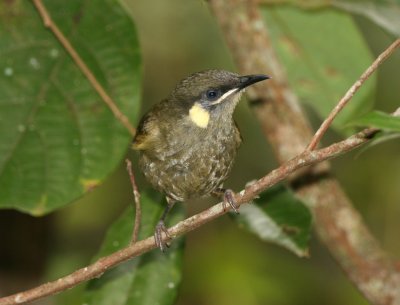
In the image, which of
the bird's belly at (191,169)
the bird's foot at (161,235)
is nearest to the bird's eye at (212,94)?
the bird's belly at (191,169)

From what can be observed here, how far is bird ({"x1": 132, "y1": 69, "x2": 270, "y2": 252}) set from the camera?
4.06 m

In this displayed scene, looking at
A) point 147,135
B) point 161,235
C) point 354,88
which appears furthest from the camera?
point 147,135

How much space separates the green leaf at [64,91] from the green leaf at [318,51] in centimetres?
128

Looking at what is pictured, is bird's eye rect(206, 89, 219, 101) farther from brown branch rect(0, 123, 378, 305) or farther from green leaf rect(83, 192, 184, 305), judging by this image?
brown branch rect(0, 123, 378, 305)

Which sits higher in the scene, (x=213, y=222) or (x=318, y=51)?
(x=318, y=51)

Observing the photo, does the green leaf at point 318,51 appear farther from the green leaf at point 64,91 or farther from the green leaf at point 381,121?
the green leaf at point 381,121

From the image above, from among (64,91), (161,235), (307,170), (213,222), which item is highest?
(64,91)

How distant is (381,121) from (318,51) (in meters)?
2.81

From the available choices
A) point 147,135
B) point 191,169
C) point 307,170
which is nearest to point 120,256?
point 191,169

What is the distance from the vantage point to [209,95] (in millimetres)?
4062

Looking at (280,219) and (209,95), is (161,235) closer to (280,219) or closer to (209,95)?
(280,219)

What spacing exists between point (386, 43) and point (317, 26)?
8.57ft

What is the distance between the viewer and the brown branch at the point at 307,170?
14.5 feet

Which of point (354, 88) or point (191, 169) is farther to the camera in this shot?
point (191, 169)
